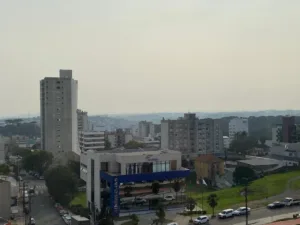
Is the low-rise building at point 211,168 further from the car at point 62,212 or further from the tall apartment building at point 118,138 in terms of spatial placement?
the tall apartment building at point 118,138

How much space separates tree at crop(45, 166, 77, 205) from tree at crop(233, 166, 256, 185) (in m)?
11.3

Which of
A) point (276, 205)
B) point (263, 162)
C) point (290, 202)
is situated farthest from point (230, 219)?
point (263, 162)

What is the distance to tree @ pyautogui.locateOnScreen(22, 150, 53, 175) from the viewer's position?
1366 inches

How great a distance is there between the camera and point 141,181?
2025 cm

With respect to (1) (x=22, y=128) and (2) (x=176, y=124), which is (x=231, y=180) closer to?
(2) (x=176, y=124)

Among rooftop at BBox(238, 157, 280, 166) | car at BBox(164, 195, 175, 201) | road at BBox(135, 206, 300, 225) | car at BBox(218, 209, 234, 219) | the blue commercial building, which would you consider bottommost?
road at BBox(135, 206, 300, 225)

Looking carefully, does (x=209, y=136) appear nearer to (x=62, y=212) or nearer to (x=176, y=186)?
(x=176, y=186)

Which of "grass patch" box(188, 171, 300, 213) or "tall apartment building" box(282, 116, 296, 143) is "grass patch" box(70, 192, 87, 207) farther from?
"tall apartment building" box(282, 116, 296, 143)

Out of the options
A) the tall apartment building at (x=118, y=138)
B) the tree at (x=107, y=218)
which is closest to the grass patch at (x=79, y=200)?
the tree at (x=107, y=218)

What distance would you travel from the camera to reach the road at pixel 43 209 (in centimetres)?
2134

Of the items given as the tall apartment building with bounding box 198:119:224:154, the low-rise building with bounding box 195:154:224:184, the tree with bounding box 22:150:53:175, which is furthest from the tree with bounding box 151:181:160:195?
the tall apartment building with bounding box 198:119:224:154

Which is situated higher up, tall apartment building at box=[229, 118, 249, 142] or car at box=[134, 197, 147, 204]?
tall apartment building at box=[229, 118, 249, 142]

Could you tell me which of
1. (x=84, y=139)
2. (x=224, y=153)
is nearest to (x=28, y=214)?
(x=84, y=139)

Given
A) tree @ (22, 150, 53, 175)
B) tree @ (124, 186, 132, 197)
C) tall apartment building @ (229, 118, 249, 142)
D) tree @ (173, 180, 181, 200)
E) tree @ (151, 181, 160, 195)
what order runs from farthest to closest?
tall apartment building @ (229, 118, 249, 142) → tree @ (22, 150, 53, 175) → tree @ (173, 180, 181, 200) → tree @ (151, 181, 160, 195) → tree @ (124, 186, 132, 197)
